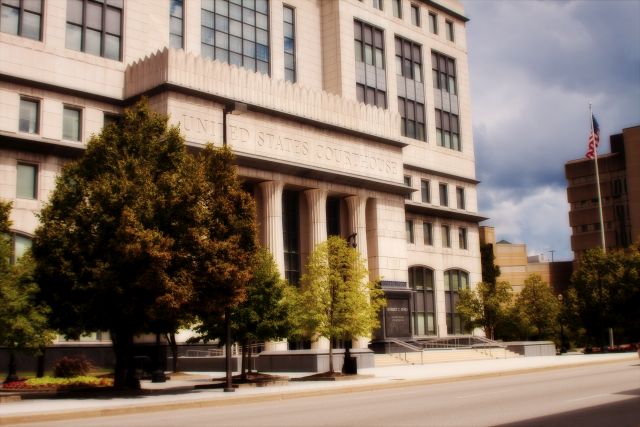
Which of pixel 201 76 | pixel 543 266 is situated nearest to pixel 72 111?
pixel 201 76

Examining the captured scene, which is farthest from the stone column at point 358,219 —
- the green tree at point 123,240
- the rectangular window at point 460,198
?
the green tree at point 123,240

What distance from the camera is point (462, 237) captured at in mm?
69688

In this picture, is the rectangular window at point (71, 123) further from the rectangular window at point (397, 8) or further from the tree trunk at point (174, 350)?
the rectangular window at point (397, 8)

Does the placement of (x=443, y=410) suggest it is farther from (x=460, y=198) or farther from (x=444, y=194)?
(x=460, y=198)

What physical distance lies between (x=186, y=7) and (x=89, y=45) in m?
8.20

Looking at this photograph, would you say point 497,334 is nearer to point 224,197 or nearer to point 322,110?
point 322,110

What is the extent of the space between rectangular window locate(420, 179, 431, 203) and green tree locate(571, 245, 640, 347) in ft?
47.2

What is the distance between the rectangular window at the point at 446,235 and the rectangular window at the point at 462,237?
1729mm

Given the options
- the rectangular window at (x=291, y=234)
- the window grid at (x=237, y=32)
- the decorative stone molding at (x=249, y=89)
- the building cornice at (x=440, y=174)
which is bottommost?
the rectangular window at (x=291, y=234)

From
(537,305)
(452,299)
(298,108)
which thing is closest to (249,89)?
(298,108)

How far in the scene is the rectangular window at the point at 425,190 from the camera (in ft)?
216

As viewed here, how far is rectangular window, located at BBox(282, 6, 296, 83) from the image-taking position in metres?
57.1

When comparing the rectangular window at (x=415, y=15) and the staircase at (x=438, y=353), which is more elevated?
the rectangular window at (x=415, y=15)

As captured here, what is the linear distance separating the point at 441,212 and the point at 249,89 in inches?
1016
